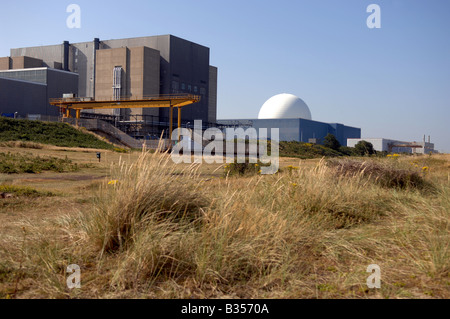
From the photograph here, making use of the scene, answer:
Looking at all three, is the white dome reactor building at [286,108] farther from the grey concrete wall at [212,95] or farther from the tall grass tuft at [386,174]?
the tall grass tuft at [386,174]

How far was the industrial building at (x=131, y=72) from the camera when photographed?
65.7m

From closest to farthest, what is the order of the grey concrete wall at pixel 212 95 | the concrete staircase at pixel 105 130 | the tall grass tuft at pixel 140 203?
the tall grass tuft at pixel 140 203
the concrete staircase at pixel 105 130
the grey concrete wall at pixel 212 95

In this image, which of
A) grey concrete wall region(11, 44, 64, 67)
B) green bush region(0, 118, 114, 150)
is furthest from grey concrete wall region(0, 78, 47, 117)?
green bush region(0, 118, 114, 150)

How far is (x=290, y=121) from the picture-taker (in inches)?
3273

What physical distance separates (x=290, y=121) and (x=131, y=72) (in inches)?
1299

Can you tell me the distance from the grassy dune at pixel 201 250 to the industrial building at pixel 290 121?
243ft

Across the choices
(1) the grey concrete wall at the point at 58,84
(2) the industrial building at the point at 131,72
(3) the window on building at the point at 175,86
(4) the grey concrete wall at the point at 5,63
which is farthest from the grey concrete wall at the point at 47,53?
(3) the window on building at the point at 175,86

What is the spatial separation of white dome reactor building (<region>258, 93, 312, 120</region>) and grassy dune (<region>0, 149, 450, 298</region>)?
8251 cm

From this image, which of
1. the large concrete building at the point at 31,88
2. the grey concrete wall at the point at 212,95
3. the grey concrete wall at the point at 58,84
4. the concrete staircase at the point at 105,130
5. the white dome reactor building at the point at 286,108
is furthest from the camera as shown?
the white dome reactor building at the point at 286,108

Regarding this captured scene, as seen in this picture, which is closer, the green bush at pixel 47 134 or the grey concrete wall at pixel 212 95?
the green bush at pixel 47 134

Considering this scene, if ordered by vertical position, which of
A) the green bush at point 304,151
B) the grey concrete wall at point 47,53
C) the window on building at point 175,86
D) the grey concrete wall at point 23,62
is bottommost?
the green bush at point 304,151

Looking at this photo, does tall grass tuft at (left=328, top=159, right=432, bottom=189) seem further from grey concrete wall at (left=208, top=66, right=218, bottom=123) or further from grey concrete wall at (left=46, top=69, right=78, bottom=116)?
grey concrete wall at (left=208, top=66, right=218, bottom=123)

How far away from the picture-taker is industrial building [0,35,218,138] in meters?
65.7

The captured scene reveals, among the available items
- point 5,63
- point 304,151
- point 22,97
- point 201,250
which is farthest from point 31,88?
point 201,250
